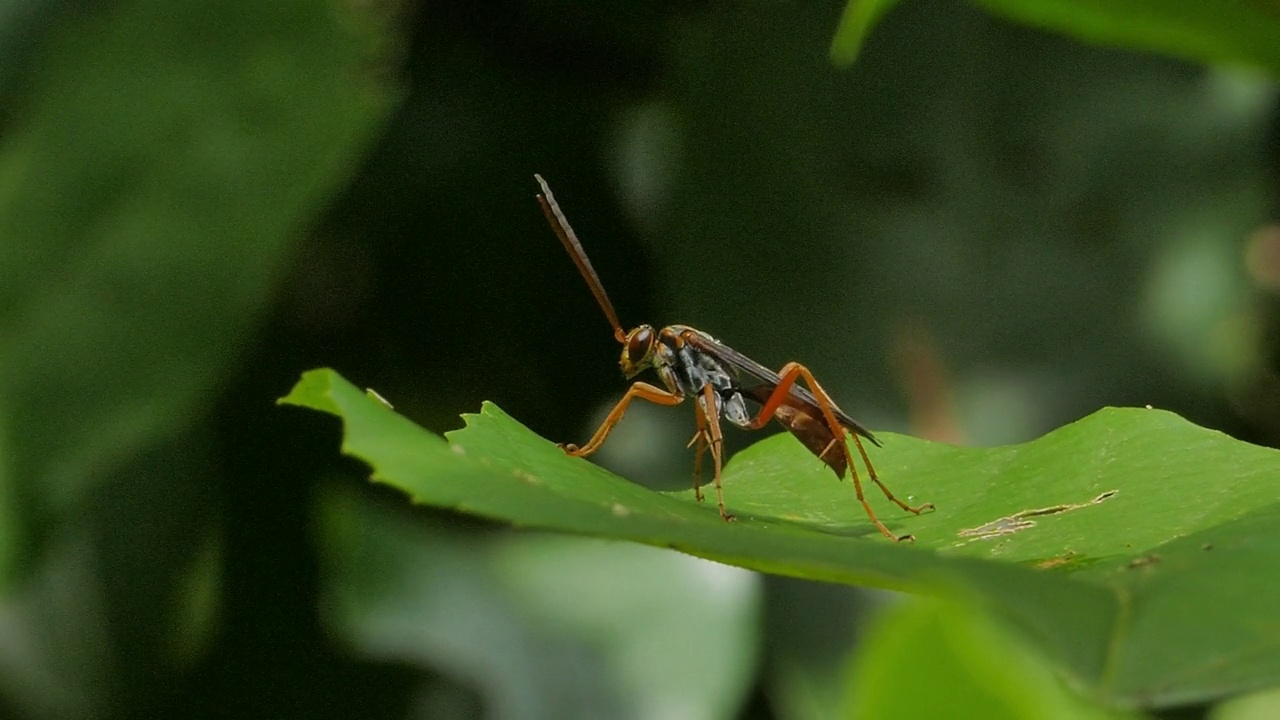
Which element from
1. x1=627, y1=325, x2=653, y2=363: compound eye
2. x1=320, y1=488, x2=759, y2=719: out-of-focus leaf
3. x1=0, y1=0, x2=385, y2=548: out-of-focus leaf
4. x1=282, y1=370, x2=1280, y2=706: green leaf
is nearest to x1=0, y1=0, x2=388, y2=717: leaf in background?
x1=0, y1=0, x2=385, y2=548: out-of-focus leaf

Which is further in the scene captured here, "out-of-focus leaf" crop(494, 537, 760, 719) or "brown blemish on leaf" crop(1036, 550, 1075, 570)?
"out-of-focus leaf" crop(494, 537, 760, 719)

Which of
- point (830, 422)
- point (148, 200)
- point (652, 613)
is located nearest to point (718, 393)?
point (830, 422)

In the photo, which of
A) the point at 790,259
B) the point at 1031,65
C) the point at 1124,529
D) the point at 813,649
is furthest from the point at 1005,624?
the point at 1031,65

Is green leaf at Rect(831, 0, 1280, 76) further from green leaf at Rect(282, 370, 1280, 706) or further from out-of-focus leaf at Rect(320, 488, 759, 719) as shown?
out-of-focus leaf at Rect(320, 488, 759, 719)

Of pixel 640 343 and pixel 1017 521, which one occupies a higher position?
pixel 640 343

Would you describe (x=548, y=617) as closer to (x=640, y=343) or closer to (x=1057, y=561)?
(x=640, y=343)

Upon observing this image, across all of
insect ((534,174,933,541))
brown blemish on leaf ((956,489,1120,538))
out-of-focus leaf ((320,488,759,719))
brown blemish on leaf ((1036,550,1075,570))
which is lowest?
out-of-focus leaf ((320,488,759,719))
